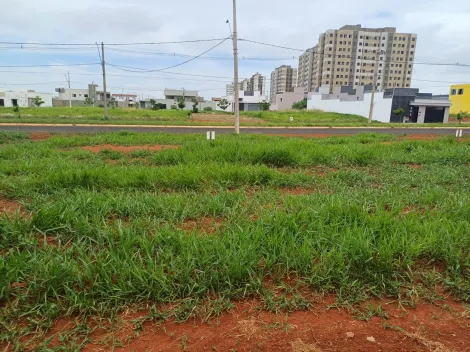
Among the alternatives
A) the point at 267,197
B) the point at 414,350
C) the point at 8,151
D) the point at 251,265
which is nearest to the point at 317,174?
the point at 267,197

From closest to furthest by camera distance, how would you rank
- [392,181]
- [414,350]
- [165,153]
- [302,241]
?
[414,350] < [302,241] < [392,181] < [165,153]

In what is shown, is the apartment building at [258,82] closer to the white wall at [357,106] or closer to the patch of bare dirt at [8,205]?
the white wall at [357,106]

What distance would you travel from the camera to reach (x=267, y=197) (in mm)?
4543

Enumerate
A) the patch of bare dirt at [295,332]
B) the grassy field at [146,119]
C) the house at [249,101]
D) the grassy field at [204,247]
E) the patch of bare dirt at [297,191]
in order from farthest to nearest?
the house at [249,101]
the grassy field at [146,119]
the patch of bare dirt at [297,191]
the grassy field at [204,247]
the patch of bare dirt at [295,332]

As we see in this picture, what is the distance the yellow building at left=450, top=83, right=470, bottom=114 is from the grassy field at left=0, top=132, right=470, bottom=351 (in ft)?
205

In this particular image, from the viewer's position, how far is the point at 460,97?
5631 cm

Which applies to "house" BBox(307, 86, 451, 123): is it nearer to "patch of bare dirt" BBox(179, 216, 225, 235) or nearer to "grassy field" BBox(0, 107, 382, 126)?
"grassy field" BBox(0, 107, 382, 126)

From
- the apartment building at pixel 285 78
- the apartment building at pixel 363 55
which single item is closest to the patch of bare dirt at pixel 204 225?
the apartment building at pixel 363 55

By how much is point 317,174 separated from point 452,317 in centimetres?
416

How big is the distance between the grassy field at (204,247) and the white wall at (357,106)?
4618 centimetres

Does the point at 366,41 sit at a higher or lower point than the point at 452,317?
higher

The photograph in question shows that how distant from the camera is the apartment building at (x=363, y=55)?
93188 millimetres

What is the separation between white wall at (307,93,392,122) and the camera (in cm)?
4650

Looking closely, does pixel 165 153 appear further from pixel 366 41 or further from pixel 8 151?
pixel 366 41
